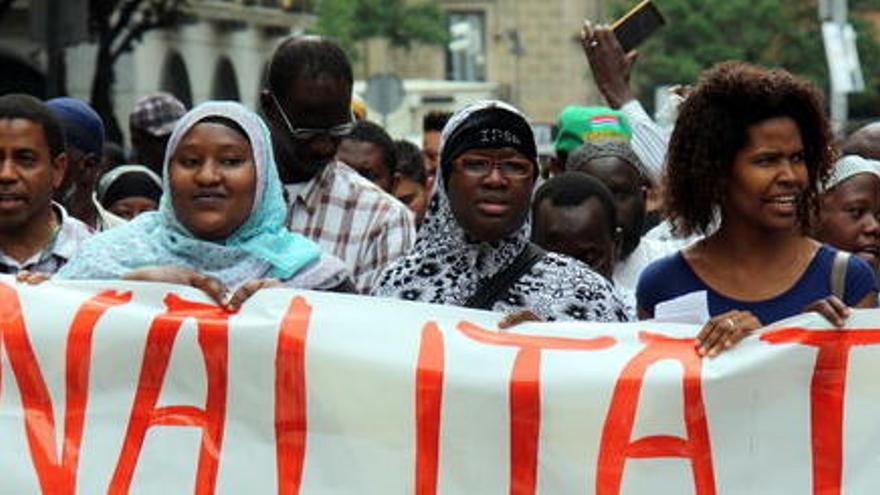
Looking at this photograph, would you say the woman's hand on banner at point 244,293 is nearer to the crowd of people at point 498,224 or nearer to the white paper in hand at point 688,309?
the crowd of people at point 498,224

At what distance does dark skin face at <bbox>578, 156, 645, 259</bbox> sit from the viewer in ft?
25.4

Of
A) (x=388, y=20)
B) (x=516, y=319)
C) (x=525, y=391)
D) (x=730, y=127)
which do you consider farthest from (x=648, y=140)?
(x=388, y=20)

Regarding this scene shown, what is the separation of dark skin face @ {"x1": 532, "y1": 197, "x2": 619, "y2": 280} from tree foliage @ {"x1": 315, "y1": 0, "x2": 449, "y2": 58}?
41.1m

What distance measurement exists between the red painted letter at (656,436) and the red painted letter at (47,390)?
1100 millimetres

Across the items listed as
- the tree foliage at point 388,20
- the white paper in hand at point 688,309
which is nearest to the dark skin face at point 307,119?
the white paper in hand at point 688,309

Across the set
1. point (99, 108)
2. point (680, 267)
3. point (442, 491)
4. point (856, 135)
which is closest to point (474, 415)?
point (442, 491)

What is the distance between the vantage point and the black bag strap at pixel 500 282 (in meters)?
5.75

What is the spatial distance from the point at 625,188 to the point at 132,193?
190 centimetres

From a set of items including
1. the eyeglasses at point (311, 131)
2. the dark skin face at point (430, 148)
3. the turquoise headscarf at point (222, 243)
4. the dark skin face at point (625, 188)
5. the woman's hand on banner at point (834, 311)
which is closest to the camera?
the woman's hand on banner at point (834, 311)

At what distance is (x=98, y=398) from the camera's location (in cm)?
560

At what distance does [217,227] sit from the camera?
18.4ft

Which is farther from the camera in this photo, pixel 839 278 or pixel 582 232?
pixel 582 232

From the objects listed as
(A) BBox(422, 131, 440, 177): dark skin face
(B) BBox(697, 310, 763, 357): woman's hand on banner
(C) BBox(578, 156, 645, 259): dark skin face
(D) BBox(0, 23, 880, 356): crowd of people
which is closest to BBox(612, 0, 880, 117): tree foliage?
(A) BBox(422, 131, 440, 177): dark skin face

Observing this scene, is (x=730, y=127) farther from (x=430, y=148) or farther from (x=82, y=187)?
(x=430, y=148)
